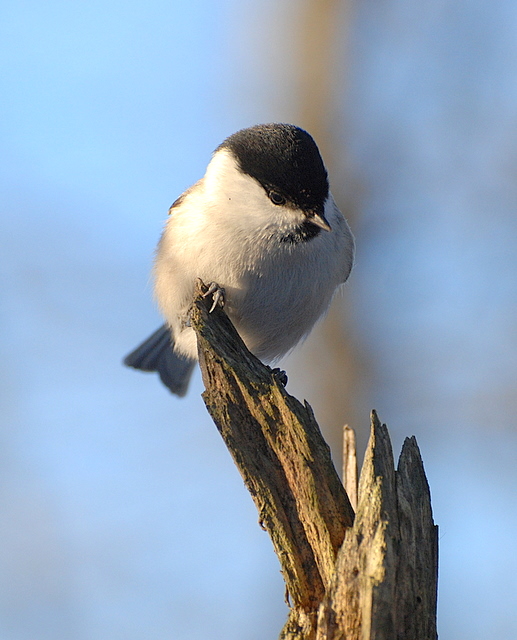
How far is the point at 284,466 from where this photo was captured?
2.00 m

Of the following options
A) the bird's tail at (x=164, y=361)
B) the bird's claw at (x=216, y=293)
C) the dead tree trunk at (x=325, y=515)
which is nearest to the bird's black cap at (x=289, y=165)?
the bird's claw at (x=216, y=293)

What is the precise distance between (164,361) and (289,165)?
1533mm

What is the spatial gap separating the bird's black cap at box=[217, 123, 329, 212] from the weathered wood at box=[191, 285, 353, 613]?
89cm

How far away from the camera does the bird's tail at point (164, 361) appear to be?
3.92 metres

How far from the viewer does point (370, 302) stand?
528 cm

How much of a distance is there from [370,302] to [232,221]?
251cm

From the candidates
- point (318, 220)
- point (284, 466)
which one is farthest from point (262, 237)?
point (284, 466)

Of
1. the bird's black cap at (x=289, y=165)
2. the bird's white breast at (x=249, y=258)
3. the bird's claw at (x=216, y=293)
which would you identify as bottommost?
the bird's claw at (x=216, y=293)

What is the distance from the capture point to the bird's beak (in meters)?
2.88

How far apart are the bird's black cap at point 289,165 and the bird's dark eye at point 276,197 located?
0.04 ft

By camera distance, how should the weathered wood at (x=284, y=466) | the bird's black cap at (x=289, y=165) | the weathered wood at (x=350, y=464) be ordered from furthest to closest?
the bird's black cap at (x=289, y=165)
the weathered wood at (x=350, y=464)
the weathered wood at (x=284, y=466)

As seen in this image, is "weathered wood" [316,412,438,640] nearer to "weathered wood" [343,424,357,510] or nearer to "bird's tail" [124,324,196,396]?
"weathered wood" [343,424,357,510]

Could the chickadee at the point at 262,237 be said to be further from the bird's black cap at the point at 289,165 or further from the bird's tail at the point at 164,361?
the bird's tail at the point at 164,361

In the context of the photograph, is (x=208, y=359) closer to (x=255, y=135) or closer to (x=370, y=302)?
(x=255, y=135)
